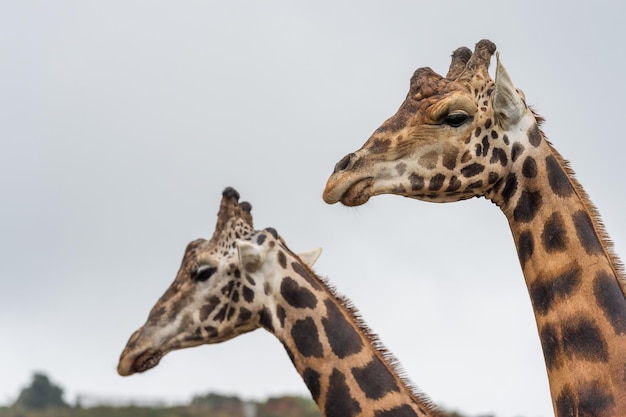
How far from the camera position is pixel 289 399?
5106 cm

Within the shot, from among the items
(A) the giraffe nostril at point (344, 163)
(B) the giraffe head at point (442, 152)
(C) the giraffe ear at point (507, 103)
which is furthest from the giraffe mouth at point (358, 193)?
(C) the giraffe ear at point (507, 103)

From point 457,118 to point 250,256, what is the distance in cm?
468

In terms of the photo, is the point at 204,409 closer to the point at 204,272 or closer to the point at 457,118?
the point at 204,272

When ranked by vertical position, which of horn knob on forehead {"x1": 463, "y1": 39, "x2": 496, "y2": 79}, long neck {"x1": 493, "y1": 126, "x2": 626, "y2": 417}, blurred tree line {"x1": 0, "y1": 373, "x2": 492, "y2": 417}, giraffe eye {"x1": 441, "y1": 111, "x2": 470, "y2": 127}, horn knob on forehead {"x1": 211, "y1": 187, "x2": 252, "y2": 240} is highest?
blurred tree line {"x1": 0, "y1": 373, "x2": 492, "y2": 417}

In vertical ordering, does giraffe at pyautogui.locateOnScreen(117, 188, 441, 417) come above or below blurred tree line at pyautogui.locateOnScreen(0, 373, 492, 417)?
below

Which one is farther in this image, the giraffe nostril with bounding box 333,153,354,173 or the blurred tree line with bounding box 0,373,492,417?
the blurred tree line with bounding box 0,373,492,417

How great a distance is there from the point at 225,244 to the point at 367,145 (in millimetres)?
4935

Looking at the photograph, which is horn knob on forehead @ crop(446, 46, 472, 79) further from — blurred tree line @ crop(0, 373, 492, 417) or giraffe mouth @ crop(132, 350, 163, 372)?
blurred tree line @ crop(0, 373, 492, 417)

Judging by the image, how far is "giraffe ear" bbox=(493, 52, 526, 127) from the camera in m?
13.1

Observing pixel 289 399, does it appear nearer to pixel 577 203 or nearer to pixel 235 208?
pixel 235 208

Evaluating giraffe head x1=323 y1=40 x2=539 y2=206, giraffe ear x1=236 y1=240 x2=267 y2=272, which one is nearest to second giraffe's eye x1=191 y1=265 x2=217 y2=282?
giraffe ear x1=236 y1=240 x2=267 y2=272

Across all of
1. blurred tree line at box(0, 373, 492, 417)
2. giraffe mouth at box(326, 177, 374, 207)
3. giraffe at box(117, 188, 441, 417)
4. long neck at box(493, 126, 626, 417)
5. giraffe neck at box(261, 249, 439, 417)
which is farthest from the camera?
blurred tree line at box(0, 373, 492, 417)

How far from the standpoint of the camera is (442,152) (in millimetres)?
13336

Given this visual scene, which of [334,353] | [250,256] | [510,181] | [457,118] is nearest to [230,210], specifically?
[250,256]
